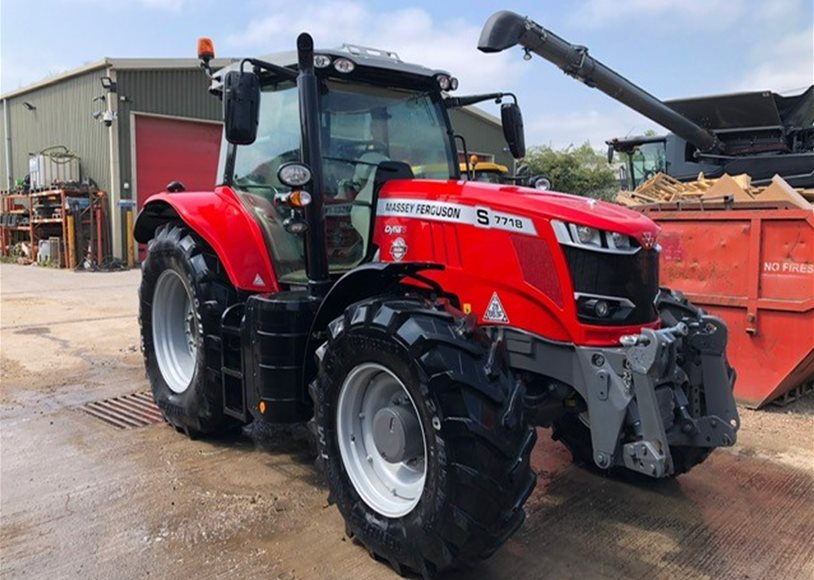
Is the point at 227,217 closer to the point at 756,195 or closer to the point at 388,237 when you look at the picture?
the point at 388,237

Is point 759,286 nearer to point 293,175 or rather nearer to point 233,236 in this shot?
point 293,175

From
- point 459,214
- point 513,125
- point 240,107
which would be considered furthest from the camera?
point 513,125

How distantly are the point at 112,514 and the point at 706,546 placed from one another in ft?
9.60

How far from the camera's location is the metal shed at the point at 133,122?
1717cm

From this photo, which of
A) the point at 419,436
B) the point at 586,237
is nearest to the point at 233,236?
the point at 419,436

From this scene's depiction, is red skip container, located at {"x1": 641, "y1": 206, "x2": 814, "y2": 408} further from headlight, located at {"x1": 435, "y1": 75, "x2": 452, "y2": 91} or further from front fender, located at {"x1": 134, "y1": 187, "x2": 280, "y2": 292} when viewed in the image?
front fender, located at {"x1": 134, "y1": 187, "x2": 280, "y2": 292}

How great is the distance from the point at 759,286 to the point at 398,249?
11.2 feet

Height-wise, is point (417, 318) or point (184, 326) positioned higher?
point (417, 318)

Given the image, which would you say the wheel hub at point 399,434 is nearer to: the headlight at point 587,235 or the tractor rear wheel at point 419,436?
the tractor rear wheel at point 419,436

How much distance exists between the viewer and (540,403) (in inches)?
117

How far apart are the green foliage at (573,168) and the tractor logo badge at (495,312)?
2612cm

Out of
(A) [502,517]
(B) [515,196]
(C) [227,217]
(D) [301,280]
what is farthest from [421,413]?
(C) [227,217]

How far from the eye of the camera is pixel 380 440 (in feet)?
10.0

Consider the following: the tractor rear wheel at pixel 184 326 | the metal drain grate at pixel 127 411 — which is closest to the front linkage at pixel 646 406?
the tractor rear wheel at pixel 184 326
